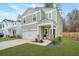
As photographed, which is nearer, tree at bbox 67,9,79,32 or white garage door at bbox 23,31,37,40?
tree at bbox 67,9,79,32

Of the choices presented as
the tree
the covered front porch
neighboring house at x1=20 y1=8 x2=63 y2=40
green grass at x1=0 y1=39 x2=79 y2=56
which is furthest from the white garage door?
the tree

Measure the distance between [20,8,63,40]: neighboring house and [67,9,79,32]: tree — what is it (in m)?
0.17

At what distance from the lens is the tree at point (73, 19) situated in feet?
13.5

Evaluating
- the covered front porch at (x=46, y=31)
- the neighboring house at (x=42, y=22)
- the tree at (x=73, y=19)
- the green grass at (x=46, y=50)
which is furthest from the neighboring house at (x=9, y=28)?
the tree at (x=73, y=19)

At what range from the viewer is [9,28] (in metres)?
4.33

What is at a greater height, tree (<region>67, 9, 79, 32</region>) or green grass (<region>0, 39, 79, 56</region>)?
tree (<region>67, 9, 79, 32</region>)

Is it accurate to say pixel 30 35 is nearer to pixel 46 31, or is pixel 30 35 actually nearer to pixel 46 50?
pixel 46 31

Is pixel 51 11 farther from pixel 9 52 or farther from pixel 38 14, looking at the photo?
pixel 9 52

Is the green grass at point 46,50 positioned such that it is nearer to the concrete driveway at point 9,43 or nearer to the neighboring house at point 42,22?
the concrete driveway at point 9,43

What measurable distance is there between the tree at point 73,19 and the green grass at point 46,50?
0.90ft

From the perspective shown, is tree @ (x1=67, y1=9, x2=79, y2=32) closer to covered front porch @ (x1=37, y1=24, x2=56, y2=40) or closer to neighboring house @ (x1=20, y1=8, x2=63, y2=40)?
neighboring house @ (x1=20, y1=8, x2=63, y2=40)

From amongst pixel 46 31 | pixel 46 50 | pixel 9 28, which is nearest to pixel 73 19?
pixel 46 31

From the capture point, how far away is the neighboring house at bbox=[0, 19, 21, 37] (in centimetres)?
426

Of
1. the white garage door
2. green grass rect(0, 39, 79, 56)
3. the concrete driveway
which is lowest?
green grass rect(0, 39, 79, 56)
